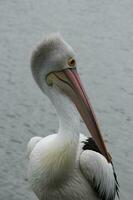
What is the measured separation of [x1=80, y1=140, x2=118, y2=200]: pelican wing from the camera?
338 centimetres

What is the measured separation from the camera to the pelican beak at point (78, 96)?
3111 millimetres

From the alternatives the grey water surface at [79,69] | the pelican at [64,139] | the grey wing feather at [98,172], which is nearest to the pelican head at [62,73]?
the pelican at [64,139]

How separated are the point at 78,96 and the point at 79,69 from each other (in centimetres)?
361

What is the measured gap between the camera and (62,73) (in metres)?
3.16

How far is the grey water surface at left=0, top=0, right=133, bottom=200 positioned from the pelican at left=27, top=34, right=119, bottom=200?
1.02 meters

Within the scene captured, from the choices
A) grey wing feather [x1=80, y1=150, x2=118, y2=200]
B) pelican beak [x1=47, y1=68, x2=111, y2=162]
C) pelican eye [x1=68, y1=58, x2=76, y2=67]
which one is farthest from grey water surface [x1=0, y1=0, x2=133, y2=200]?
pelican eye [x1=68, y1=58, x2=76, y2=67]

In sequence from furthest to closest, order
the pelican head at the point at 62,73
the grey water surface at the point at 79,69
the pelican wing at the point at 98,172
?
the grey water surface at the point at 79,69
the pelican wing at the point at 98,172
the pelican head at the point at 62,73

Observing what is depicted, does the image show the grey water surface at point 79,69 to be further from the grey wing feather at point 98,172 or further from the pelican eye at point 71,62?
the pelican eye at point 71,62

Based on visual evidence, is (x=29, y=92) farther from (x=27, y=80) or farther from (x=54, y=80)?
(x=54, y=80)

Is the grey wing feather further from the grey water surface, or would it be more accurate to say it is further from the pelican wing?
the grey water surface

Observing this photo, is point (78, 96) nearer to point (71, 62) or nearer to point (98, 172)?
point (71, 62)

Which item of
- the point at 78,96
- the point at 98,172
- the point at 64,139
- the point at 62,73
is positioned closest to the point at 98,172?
the point at 98,172

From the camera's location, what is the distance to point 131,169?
192 inches

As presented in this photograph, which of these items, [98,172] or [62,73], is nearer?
[62,73]
